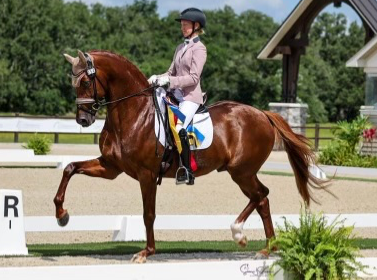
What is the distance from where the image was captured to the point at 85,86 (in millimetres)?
9547

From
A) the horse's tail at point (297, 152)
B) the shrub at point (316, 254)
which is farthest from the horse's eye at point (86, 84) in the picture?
the shrub at point (316, 254)

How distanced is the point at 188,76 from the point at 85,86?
106 cm

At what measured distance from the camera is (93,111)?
9.52 m

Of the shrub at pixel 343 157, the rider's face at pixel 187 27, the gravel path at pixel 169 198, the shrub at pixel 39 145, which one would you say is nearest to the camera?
the rider's face at pixel 187 27

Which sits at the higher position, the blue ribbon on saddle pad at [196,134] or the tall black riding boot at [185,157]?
the blue ribbon on saddle pad at [196,134]

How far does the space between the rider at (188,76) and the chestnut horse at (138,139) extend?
22 centimetres

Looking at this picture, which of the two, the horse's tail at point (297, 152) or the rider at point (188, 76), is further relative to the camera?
the horse's tail at point (297, 152)

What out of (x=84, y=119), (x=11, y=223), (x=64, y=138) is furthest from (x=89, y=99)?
(x=64, y=138)

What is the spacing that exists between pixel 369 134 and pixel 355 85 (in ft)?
173

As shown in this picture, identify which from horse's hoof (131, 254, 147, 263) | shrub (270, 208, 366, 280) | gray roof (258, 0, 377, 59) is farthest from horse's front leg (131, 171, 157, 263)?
gray roof (258, 0, 377, 59)

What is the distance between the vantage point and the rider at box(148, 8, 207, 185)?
9.77 m

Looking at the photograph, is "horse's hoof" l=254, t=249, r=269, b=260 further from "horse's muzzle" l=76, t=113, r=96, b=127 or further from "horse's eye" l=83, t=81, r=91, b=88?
"horse's eye" l=83, t=81, r=91, b=88

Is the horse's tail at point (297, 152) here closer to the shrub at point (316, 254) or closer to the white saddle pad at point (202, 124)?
the white saddle pad at point (202, 124)
